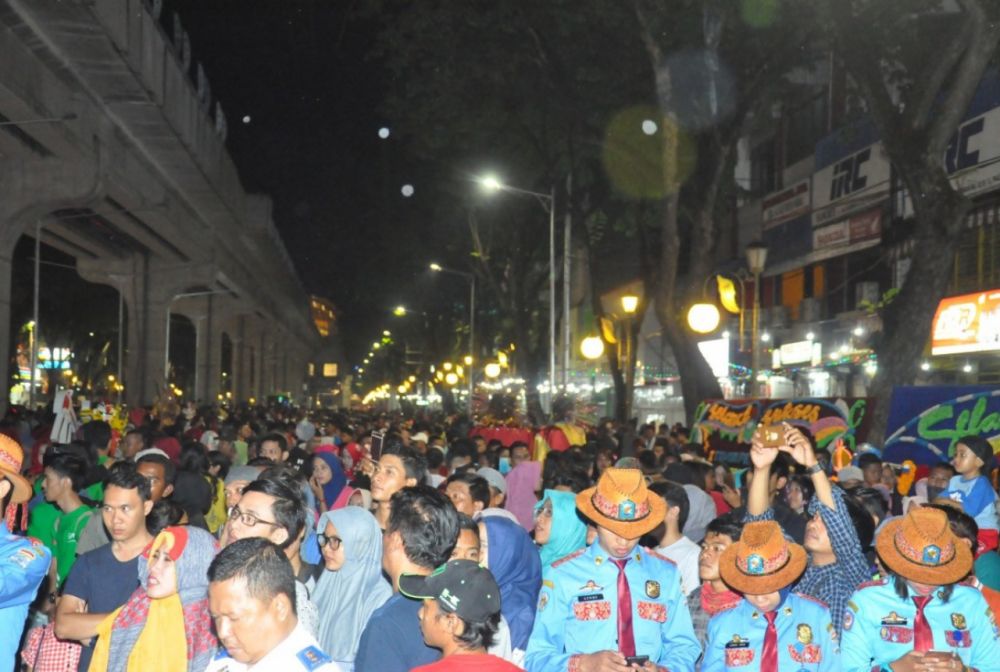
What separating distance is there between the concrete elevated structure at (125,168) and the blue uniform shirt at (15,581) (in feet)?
40.4

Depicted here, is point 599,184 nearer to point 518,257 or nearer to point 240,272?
point 518,257

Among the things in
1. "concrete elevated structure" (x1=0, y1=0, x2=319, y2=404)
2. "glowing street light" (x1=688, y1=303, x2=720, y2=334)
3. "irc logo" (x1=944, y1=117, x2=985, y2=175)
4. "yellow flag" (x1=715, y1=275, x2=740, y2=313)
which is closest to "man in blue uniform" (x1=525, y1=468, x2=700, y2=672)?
"concrete elevated structure" (x1=0, y1=0, x2=319, y2=404)

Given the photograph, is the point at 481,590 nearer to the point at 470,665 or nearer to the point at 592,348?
the point at 470,665

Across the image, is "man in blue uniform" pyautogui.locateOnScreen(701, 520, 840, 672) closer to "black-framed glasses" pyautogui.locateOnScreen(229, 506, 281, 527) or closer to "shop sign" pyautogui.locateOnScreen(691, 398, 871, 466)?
"black-framed glasses" pyautogui.locateOnScreen(229, 506, 281, 527)

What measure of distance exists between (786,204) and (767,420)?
18.1m

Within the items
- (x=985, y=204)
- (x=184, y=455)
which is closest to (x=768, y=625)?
(x=184, y=455)

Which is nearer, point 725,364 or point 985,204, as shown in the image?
point 985,204

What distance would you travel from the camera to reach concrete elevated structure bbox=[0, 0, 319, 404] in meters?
18.1

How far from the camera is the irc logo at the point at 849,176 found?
95.0 feet

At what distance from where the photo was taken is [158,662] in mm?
4996

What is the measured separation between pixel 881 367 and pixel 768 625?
12277 mm

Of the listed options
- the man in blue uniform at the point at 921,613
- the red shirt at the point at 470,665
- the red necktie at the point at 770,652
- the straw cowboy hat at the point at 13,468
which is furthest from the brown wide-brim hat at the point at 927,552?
the straw cowboy hat at the point at 13,468

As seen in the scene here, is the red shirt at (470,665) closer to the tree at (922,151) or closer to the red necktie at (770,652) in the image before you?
the red necktie at (770,652)

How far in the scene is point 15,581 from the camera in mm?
5438
